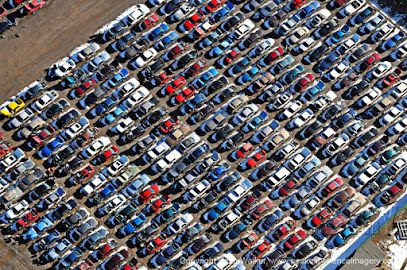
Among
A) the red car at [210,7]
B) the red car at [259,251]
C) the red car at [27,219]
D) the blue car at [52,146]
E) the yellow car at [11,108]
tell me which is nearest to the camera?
the red car at [27,219]

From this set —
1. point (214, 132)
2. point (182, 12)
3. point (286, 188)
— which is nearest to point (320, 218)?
point (286, 188)

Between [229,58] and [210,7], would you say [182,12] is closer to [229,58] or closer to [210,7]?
[210,7]

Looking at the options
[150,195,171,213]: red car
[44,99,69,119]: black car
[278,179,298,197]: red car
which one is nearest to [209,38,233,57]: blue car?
[278,179,298,197]: red car

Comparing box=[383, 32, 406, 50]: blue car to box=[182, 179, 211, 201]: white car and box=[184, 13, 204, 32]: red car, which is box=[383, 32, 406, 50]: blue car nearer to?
box=[184, 13, 204, 32]: red car

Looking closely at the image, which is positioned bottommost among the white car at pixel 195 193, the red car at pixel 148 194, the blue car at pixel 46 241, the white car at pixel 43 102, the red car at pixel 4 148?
the white car at pixel 195 193

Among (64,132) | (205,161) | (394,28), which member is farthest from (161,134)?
(394,28)

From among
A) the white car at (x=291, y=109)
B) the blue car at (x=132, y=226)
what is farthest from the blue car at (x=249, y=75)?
the blue car at (x=132, y=226)

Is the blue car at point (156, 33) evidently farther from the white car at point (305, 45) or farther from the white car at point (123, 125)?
the white car at point (305, 45)

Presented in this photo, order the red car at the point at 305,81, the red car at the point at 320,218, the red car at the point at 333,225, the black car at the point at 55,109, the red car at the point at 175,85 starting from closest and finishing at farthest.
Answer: the red car at the point at 333,225 → the red car at the point at 320,218 → the black car at the point at 55,109 → the red car at the point at 175,85 → the red car at the point at 305,81
